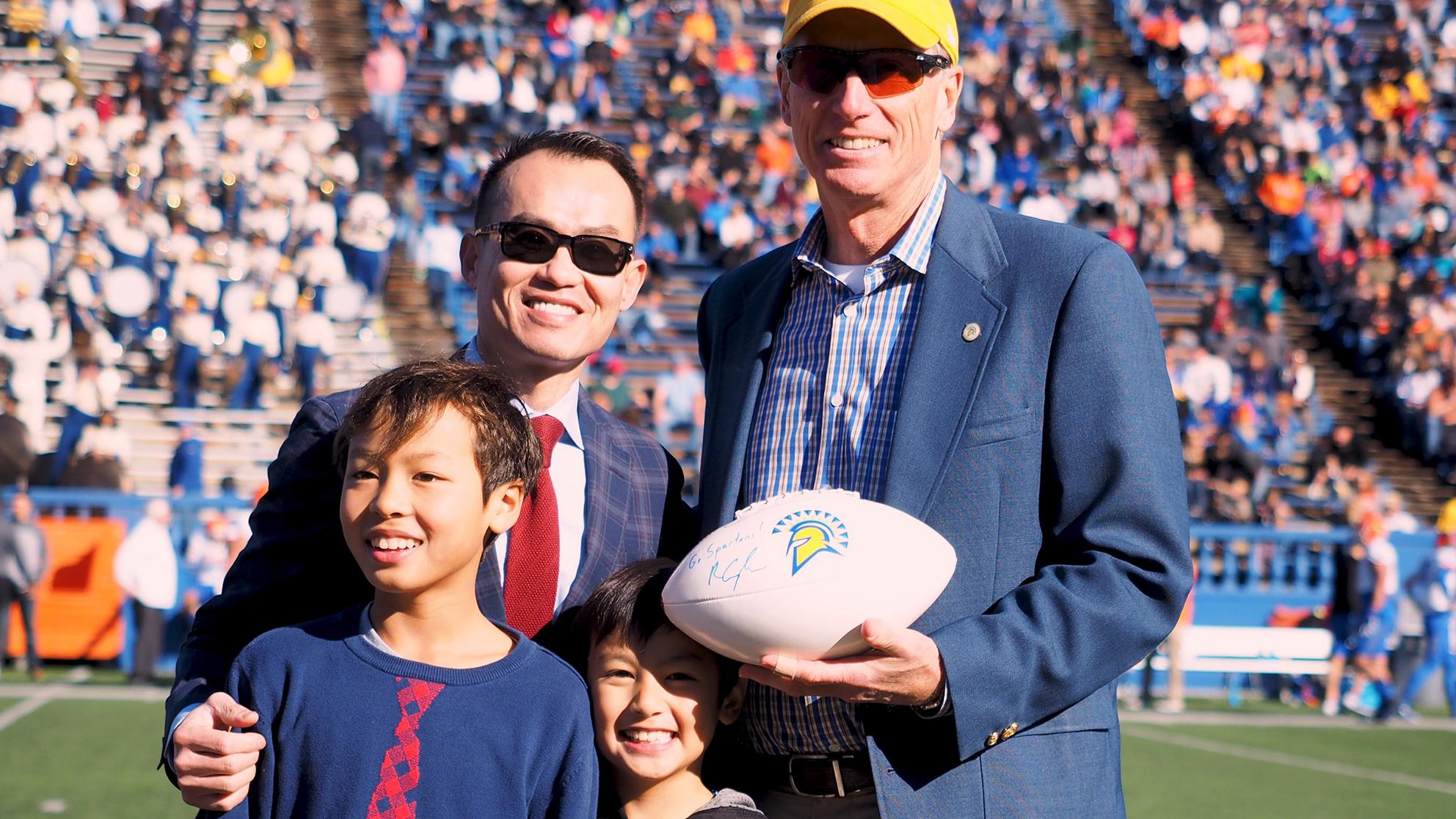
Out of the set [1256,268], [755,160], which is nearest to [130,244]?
[755,160]

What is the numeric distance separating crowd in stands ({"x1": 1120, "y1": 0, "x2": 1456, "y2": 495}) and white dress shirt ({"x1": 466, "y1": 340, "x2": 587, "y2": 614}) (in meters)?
17.6

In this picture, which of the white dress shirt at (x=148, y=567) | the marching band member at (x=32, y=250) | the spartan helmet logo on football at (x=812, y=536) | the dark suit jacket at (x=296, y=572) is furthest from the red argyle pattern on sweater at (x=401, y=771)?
the marching band member at (x=32, y=250)

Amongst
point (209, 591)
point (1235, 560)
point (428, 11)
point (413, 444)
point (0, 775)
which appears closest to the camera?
point (413, 444)

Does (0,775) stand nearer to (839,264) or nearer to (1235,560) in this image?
(839,264)

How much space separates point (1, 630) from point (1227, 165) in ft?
60.1

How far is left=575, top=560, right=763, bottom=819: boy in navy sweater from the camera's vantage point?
2.62 metres

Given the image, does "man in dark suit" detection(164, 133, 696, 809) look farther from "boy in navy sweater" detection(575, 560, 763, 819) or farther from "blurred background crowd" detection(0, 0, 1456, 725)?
"blurred background crowd" detection(0, 0, 1456, 725)

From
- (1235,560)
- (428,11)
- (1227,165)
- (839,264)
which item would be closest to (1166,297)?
(1227,165)

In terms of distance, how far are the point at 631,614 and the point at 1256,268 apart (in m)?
21.0

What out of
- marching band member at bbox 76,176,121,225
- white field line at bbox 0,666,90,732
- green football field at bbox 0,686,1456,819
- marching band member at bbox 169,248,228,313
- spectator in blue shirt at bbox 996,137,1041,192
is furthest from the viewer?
spectator in blue shirt at bbox 996,137,1041,192

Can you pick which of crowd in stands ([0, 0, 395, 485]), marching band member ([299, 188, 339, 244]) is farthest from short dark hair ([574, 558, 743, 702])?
marching band member ([299, 188, 339, 244])

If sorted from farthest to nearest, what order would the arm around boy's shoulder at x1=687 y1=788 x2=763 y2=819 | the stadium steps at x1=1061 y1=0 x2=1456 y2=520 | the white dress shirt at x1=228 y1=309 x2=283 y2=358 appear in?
the stadium steps at x1=1061 y1=0 x2=1456 y2=520 → the white dress shirt at x1=228 y1=309 x2=283 y2=358 → the arm around boy's shoulder at x1=687 y1=788 x2=763 y2=819

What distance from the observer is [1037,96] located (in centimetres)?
2327

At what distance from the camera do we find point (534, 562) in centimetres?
278
